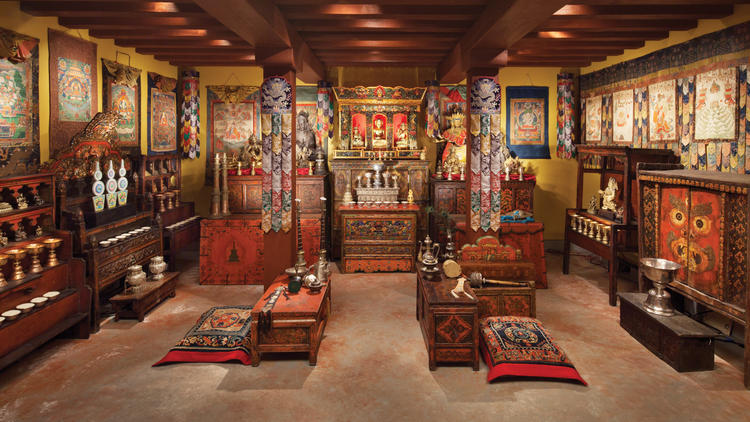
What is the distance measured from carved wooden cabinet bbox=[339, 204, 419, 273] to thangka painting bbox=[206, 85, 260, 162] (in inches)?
124

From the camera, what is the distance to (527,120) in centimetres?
1023

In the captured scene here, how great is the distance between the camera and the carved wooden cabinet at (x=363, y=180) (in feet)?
30.6

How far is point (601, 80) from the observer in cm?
921

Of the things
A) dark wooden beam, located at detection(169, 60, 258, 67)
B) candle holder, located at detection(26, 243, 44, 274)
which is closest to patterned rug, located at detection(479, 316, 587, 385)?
candle holder, located at detection(26, 243, 44, 274)

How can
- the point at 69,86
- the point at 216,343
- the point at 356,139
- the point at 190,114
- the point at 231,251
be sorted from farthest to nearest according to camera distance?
the point at 356,139
the point at 190,114
the point at 231,251
the point at 69,86
the point at 216,343

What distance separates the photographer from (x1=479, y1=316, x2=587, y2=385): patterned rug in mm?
4391

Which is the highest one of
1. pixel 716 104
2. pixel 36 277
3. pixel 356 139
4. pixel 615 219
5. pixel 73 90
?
pixel 73 90

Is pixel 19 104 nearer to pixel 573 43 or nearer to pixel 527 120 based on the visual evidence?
pixel 573 43

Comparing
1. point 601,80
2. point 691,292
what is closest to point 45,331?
point 691,292

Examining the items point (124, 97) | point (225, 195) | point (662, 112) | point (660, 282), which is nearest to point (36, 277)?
point (225, 195)

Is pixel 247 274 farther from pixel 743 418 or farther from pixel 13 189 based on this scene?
pixel 743 418

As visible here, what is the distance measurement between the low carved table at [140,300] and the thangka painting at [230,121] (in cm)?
410

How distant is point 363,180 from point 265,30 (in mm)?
4376

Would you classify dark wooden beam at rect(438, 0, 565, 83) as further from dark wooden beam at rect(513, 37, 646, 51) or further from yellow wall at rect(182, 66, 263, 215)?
yellow wall at rect(182, 66, 263, 215)
